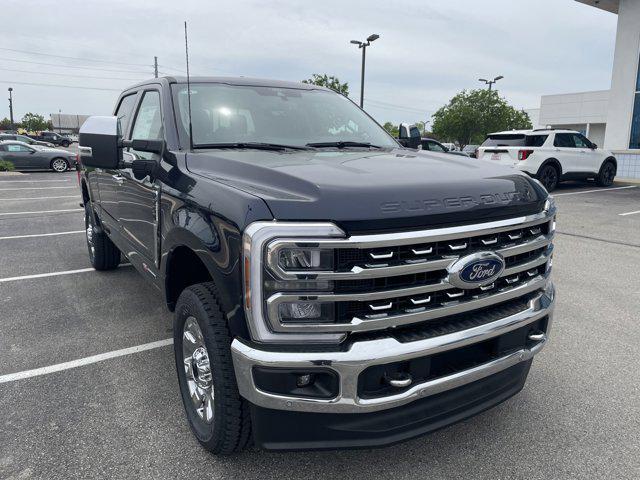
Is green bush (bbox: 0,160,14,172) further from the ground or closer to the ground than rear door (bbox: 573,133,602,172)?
closer to the ground

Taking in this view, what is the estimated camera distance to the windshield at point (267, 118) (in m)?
3.18

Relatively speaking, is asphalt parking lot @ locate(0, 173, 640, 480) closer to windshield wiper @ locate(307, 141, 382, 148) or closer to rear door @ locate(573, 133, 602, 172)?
windshield wiper @ locate(307, 141, 382, 148)

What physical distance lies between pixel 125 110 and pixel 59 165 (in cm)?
2009

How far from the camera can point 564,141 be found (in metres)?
13.7

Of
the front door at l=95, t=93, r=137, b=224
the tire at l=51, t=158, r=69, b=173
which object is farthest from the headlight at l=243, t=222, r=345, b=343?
the tire at l=51, t=158, r=69, b=173

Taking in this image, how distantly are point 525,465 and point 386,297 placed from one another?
1.25 meters

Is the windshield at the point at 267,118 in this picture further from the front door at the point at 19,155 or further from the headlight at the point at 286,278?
the front door at the point at 19,155

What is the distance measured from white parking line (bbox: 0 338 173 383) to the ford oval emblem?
8.36 feet

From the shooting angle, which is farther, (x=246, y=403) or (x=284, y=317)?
(x=246, y=403)

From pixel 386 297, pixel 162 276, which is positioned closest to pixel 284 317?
pixel 386 297

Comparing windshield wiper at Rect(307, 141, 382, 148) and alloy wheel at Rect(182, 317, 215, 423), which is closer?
alloy wheel at Rect(182, 317, 215, 423)

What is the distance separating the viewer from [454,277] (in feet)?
6.79

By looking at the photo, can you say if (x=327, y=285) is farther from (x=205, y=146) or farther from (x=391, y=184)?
→ (x=205, y=146)

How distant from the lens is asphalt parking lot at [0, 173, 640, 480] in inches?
94.8
